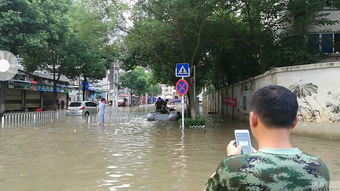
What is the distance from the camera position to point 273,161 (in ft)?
6.61

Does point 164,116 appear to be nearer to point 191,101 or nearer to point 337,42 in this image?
point 191,101

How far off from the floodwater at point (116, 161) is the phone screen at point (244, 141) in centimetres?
461

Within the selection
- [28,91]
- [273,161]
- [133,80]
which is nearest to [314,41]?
[273,161]

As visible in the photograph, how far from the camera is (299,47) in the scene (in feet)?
73.5

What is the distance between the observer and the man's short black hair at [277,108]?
2.17m

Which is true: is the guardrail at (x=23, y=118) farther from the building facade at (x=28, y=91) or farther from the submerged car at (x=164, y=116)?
the submerged car at (x=164, y=116)

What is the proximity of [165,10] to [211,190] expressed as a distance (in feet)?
56.2

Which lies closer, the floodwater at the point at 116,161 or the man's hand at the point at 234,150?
the man's hand at the point at 234,150

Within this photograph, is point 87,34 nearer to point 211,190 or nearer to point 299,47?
point 299,47

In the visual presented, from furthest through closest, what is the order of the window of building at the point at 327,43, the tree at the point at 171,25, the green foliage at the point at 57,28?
1. the window of building at the point at 327,43
2. the green foliage at the point at 57,28
3. the tree at the point at 171,25

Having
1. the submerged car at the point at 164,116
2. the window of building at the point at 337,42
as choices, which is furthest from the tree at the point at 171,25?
the window of building at the point at 337,42

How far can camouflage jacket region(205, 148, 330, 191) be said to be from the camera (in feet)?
6.56

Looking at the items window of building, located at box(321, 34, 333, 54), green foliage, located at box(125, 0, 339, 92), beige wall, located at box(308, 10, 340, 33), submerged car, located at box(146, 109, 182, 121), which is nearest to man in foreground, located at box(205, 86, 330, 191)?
green foliage, located at box(125, 0, 339, 92)

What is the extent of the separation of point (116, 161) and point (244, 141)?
770 centimetres
